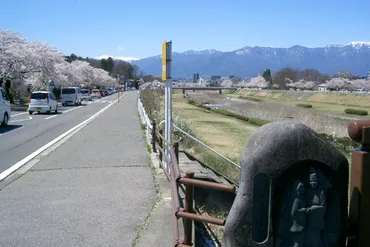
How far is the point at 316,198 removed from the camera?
11.1 feet

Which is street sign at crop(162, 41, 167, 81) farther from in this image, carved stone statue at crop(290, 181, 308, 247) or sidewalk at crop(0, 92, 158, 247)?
carved stone statue at crop(290, 181, 308, 247)

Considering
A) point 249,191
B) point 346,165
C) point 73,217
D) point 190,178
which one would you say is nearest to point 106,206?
point 73,217

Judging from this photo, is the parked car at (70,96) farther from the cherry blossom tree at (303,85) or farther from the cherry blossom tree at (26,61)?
the cherry blossom tree at (303,85)

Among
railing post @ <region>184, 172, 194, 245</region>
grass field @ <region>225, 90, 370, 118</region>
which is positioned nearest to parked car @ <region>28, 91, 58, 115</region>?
railing post @ <region>184, 172, 194, 245</region>

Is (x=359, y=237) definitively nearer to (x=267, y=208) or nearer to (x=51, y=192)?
(x=267, y=208)

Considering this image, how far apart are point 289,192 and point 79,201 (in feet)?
15.3

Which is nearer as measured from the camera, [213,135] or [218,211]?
[218,211]

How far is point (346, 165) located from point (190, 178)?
156 centimetres

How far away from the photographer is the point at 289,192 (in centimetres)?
342

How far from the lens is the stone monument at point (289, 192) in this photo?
338 centimetres

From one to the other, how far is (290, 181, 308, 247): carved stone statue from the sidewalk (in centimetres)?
253

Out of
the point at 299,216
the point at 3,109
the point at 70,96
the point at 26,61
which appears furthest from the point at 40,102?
the point at 299,216

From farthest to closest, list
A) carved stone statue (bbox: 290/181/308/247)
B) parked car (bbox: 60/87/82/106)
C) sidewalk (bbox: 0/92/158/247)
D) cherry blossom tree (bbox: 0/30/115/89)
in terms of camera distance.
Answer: parked car (bbox: 60/87/82/106) → cherry blossom tree (bbox: 0/30/115/89) → sidewalk (bbox: 0/92/158/247) → carved stone statue (bbox: 290/181/308/247)

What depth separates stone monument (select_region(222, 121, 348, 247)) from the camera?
338 centimetres
